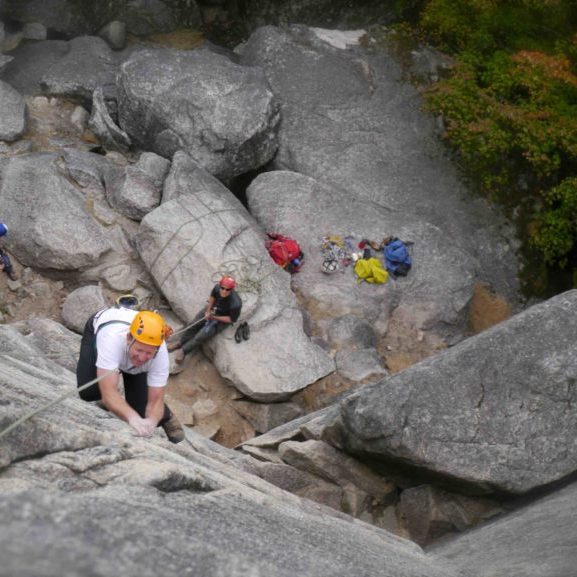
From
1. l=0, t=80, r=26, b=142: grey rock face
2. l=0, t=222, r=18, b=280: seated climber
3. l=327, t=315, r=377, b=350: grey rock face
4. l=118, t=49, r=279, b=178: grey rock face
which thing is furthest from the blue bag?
l=0, t=80, r=26, b=142: grey rock face

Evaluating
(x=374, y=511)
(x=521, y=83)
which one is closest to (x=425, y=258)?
(x=521, y=83)

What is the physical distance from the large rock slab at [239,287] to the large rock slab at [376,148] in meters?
2.61

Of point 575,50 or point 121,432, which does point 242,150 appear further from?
point 121,432

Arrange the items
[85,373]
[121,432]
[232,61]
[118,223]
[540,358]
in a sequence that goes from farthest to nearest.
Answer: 1. [232,61]
2. [118,223]
3. [540,358]
4. [85,373]
5. [121,432]

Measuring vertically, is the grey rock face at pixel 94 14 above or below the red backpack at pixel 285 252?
above

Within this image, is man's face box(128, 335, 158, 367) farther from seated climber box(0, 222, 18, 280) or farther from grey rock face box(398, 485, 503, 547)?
seated climber box(0, 222, 18, 280)

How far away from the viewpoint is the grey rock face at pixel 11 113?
592 inches

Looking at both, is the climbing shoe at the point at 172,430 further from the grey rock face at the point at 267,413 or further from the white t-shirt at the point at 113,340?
the grey rock face at the point at 267,413

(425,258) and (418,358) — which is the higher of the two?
(425,258)

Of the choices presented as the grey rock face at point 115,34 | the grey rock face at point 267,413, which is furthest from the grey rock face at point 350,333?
the grey rock face at point 115,34

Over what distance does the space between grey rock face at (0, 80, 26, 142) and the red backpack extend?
5437mm

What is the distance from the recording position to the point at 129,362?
19.8 ft

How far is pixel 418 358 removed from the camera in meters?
14.8

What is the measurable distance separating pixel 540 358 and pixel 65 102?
11834 mm
